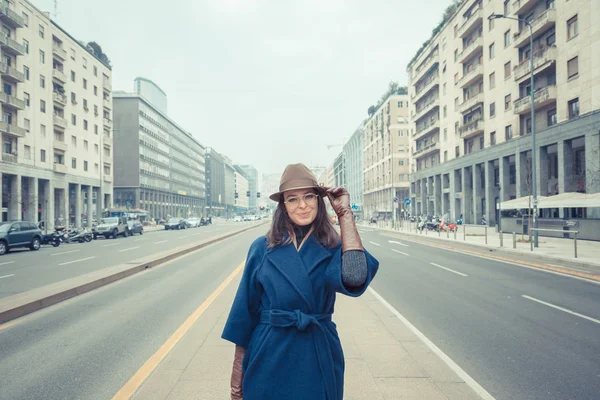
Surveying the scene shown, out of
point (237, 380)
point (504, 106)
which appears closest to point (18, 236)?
point (237, 380)

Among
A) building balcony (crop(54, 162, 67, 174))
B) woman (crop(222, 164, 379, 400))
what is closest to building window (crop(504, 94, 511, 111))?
woman (crop(222, 164, 379, 400))

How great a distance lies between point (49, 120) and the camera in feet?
144

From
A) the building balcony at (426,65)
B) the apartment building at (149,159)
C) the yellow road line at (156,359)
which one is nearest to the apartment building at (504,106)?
the building balcony at (426,65)

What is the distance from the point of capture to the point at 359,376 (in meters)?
3.97

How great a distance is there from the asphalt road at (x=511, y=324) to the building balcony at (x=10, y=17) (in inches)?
1730

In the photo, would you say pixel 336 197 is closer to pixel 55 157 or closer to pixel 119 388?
pixel 119 388

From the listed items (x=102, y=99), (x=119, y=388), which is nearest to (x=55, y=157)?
(x=102, y=99)

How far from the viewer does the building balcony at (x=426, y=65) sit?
50500mm

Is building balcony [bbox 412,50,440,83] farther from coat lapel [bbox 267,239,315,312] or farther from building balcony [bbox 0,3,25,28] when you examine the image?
coat lapel [bbox 267,239,315,312]

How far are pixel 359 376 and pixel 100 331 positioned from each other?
4.00m

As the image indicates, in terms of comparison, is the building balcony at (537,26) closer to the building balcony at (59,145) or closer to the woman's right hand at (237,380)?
the woman's right hand at (237,380)

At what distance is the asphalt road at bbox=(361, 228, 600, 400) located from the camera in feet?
13.0

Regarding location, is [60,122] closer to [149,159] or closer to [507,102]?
[149,159]

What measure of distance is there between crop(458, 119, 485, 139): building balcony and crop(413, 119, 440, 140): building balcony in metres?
7.61
